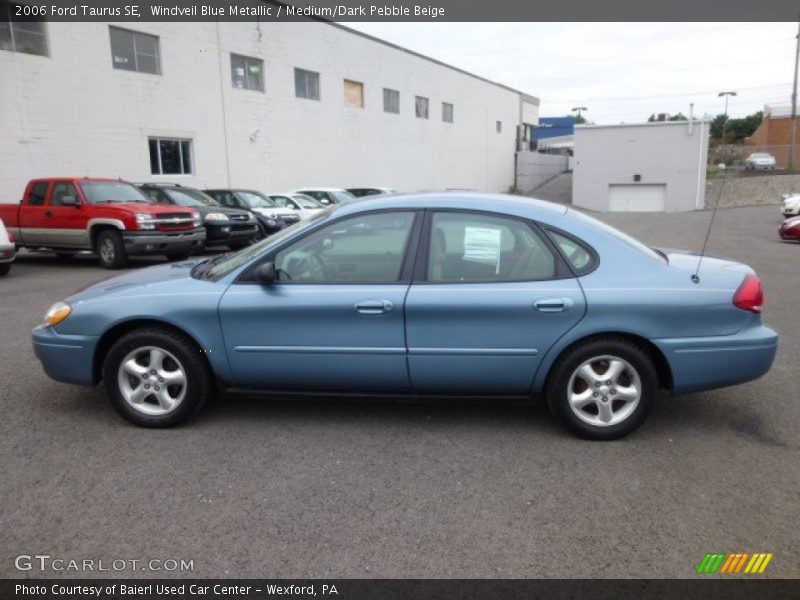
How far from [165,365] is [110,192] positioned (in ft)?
32.8

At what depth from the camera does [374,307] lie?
12.3ft

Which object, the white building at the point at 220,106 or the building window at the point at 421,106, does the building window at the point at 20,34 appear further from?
the building window at the point at 421,106

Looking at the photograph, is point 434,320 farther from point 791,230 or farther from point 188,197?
point 791,230

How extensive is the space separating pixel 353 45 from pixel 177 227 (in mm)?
19474

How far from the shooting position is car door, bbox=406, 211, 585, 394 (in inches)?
146

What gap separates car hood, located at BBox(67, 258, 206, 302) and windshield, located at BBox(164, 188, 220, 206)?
34.5 feet

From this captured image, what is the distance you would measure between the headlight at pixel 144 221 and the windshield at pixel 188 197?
2654 mm

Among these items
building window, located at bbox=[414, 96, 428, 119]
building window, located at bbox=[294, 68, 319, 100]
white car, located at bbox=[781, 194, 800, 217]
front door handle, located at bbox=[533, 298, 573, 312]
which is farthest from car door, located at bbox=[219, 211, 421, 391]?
building window, located at bbox=[414, 96, 428, 119]

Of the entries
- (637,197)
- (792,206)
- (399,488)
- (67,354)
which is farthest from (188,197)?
(637,197)

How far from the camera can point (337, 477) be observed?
11.2 ft

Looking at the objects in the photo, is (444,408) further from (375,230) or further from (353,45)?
(353,45)

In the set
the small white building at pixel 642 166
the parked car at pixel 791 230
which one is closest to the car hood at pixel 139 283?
the parked car at pixel 791 230

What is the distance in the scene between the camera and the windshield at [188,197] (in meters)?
14.4

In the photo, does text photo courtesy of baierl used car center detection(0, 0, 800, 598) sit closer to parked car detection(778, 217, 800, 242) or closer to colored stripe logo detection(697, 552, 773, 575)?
colored stripe logo detection(697, 552, 773, 575)
